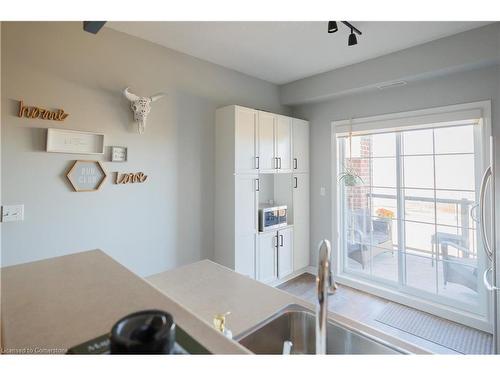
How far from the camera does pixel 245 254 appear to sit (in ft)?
9.29

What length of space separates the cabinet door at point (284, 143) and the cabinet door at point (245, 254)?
0.96 m

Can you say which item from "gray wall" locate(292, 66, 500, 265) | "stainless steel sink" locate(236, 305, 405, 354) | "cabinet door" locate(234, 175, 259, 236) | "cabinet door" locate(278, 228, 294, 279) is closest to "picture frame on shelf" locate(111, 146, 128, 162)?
"cabinet door" locate(234, 175, 259, 236)

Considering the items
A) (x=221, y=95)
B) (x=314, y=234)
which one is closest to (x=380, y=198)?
(x=314, y=234)

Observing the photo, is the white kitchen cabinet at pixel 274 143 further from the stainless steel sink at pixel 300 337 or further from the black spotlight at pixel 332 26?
the stainless steel sink at pixel 300 337

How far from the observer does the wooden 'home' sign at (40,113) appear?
1762 mm

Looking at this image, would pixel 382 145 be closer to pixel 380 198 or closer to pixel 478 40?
pixel 380 198

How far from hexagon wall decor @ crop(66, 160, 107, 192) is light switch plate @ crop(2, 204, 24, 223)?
1.15 ft

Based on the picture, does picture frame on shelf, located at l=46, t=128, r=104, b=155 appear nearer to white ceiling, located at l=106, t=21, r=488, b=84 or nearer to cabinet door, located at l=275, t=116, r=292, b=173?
white ceiling, located at l=106, t=21, r=488, b=84

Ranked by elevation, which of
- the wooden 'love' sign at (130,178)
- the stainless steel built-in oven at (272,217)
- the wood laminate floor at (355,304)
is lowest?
the wood laminate floor at (355,304)

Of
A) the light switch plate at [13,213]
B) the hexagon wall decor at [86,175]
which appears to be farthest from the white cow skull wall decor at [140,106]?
the light switch plate at [13,213]

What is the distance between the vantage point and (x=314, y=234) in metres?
3.63

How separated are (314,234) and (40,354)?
3.40 metres

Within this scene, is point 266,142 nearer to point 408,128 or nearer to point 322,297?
point 408,128

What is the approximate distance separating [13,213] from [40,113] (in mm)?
726
